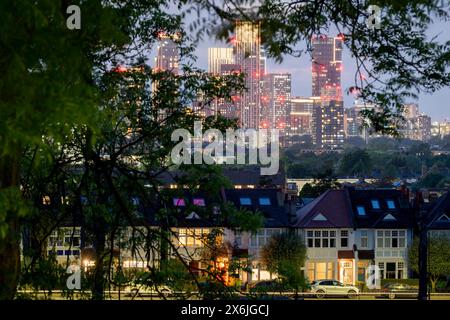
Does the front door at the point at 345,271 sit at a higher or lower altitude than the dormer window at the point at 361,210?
lower

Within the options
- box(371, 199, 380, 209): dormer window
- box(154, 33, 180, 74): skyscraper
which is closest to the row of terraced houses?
box(371, 199, 380, 209): dormer window

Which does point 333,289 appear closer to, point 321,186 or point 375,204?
point 375,204

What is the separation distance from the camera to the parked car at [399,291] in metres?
43.3

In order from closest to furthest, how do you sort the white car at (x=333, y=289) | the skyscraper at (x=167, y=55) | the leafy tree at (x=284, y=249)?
the skyscraper at (x=167, y=55), the white car at (x=333, y=289), the leafy tree at (x=284, y=249)

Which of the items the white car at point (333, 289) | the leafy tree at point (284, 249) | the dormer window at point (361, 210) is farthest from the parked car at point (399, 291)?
the dormer window at point (361, 210)

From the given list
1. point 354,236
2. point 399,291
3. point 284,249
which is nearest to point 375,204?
point 354,236

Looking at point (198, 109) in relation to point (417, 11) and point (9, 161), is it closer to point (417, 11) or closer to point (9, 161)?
point (417, 11)

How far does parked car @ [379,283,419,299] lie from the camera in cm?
4334

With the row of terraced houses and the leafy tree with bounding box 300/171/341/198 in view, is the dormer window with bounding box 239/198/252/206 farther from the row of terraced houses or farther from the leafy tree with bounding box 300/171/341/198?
the leafy tree with bounding box 300/171/341/198

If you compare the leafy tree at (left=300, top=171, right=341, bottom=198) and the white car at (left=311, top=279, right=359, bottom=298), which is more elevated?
the leafy tree at (left=300, top=171, right=341, bottom=198)

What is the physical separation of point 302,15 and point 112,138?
303 centimetres

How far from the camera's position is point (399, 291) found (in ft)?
148

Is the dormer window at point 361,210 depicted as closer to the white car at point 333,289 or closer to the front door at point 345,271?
the front door at point 345,271
